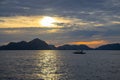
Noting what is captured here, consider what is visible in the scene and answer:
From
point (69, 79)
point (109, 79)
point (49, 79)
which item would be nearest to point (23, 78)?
point (49, 79)

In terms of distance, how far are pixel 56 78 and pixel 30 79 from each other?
7.48 metres

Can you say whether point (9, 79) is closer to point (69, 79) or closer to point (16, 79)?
point (16, 79)

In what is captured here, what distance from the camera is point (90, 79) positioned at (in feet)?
236

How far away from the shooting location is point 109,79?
71.6 m

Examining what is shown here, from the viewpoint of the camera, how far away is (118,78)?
72625 millimetres

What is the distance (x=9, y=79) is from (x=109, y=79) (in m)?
26.9

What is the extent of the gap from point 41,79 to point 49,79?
86.7 inches

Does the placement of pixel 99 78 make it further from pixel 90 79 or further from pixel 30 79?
pixel 30 79

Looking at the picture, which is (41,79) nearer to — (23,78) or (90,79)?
(23,78)

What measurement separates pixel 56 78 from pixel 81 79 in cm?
717

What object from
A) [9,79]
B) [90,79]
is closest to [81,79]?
[90,79]

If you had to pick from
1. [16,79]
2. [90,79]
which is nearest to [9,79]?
[16,79]

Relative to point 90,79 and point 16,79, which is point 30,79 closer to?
point 16,79

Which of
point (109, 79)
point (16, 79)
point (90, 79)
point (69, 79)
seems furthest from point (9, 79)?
point (109, 79)
